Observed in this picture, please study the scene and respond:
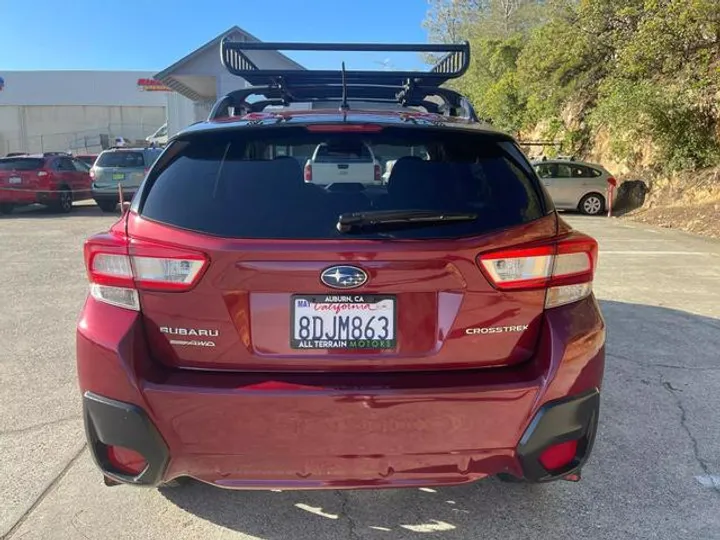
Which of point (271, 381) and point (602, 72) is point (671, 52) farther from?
point (271, 381)

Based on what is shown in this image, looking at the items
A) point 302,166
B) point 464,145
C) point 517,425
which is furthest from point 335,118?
point 517,425

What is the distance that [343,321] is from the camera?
2168mm

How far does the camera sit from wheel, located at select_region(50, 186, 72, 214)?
16.7m

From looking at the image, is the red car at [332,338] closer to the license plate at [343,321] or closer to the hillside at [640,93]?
the license plate at [343,321]

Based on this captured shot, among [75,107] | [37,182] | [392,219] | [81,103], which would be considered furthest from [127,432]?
[75,107]

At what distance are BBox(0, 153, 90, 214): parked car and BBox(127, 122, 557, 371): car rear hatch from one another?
16152mm

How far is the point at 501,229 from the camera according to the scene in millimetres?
2225

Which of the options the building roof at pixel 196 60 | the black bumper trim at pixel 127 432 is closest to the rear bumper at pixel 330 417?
the black bumper trim at pixel 127 432

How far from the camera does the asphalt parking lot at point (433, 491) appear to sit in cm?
261

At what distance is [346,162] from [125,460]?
1.45m

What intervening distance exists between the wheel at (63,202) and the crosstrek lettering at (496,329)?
17010 mm

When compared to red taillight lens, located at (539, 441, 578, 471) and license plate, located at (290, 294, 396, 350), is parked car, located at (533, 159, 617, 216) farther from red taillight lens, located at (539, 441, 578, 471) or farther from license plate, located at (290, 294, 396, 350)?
license plate, located at (290, 294, 396, 350)

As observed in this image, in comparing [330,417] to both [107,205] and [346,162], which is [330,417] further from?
[107,205]

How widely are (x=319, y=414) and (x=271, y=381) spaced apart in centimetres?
21
